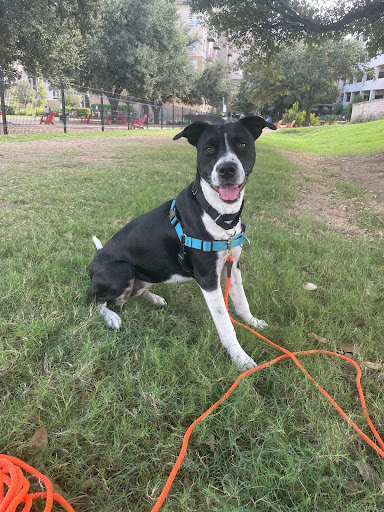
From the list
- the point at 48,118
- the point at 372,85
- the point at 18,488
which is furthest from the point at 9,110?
the point at 372,85

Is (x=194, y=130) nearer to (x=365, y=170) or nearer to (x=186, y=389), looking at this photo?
(x=186, y=389)

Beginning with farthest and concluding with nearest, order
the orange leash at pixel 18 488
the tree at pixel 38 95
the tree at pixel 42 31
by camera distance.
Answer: the tree at pixel 38 95
the tree at pixel 42 31
the orange leash at pixel 18 488

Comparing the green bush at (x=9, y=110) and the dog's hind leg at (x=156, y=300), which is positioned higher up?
the green bush at (x=9, y=110)

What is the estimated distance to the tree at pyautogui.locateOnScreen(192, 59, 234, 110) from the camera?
47938 mm

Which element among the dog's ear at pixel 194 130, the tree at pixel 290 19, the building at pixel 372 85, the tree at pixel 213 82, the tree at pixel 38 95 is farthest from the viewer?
the building at pixel 372 85

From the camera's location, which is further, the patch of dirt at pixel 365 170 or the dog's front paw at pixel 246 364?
the patch of dirt at pixel 365 170

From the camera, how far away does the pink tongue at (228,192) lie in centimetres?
222

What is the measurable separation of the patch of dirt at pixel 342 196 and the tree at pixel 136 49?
81.4ft

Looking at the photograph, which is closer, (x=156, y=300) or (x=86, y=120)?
(x=156, y=300)

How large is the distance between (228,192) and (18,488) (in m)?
1.85

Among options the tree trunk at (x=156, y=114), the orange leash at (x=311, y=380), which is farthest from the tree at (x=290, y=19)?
the tree trunk at (x=156, y=114)

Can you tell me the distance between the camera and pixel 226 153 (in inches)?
89.2

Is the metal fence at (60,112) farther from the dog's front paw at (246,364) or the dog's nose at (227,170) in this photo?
the dog's front paw at (246,364)

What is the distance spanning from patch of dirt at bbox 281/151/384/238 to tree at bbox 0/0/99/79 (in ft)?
53.1
